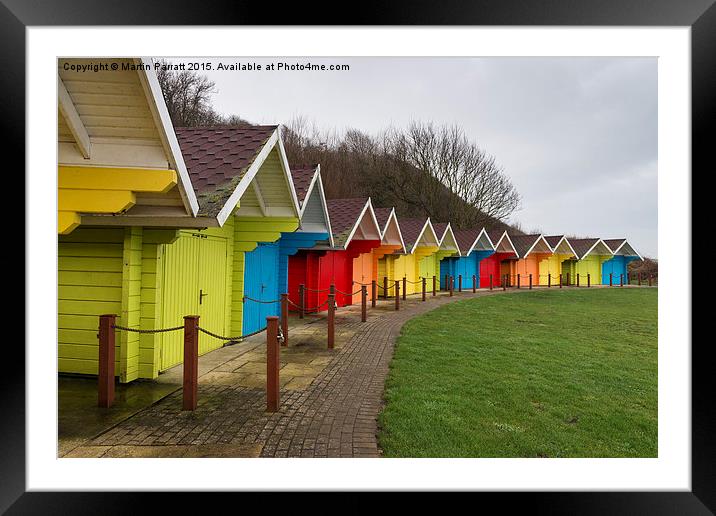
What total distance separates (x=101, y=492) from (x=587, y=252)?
36.2m

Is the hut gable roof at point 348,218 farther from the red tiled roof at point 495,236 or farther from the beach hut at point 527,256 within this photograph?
the beach hut at point 527,256

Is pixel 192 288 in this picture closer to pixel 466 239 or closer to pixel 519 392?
pixel 519 392

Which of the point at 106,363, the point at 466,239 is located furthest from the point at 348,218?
the point at 466,239

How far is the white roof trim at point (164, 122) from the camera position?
3473 mm

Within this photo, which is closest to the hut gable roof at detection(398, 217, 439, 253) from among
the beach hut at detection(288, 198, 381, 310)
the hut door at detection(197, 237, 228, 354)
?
the beach hut at detection(288, 198, 381, 310)

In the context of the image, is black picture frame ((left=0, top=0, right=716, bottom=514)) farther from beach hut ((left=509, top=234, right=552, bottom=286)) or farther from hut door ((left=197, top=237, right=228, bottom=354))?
beach hut ((left=509, top=234, right=552, bottom=286))

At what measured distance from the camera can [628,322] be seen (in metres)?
14.7

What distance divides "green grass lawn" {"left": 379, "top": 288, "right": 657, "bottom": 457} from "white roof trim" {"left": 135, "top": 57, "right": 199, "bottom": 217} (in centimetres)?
329

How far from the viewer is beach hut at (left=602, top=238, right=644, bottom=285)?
3444 cm

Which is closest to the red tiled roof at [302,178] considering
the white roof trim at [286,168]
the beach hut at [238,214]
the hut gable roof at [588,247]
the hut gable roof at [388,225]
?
the white roof trim at [286,168]

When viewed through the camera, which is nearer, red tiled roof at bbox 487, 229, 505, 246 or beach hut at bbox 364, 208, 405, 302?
beach hut at bbox 364, 208, 405, 302
